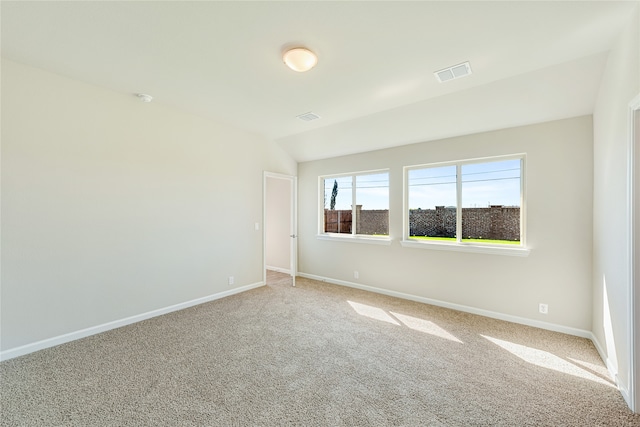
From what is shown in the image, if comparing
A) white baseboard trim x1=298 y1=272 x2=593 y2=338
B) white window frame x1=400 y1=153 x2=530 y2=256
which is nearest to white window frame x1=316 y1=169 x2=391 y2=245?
white window frame x1=400 y1=153 x2=530 y2=256

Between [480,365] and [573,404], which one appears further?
[480,365]

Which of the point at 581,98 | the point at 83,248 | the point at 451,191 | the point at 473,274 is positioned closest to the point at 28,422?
the point at 83,248

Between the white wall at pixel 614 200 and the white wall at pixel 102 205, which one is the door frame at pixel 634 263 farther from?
the white wall at pixel 102 205

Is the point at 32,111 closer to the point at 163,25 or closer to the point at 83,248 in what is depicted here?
the point at 83,248

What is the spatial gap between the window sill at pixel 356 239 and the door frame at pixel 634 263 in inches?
110

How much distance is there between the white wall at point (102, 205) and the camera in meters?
2.51

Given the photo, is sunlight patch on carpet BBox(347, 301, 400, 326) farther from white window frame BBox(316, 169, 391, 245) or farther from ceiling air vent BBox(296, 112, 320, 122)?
ceiling air vent BBox(296, 112, 320, 122)

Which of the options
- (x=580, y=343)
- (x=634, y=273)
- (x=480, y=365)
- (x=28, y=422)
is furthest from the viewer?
(x=580, y=343)

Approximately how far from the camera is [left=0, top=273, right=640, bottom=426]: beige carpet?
5.89 feet

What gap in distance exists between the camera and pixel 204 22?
193 cm

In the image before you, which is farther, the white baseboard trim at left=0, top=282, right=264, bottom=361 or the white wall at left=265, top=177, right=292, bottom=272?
the white wall at left=265, top=177, right=292, bottom=272

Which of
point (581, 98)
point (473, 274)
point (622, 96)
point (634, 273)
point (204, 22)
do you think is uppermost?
point (204, 22)

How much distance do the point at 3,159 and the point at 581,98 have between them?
5.78 metres

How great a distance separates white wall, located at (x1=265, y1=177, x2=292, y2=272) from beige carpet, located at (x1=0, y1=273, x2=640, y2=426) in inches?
110
